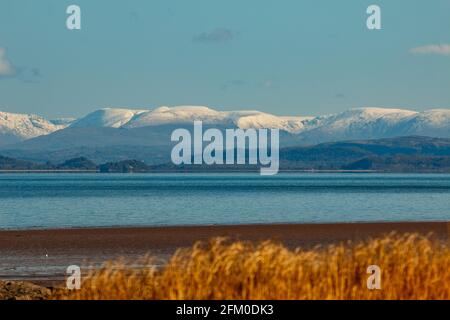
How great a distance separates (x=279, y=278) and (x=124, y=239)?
31.9m

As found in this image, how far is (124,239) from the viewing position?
50438 millimetres

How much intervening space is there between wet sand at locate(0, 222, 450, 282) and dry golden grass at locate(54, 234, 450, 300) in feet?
40.3

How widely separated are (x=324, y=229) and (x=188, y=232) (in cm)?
792

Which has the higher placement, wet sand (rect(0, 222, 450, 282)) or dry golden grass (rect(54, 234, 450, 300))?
dry golden grass (rect(54, 234, 450, 300))

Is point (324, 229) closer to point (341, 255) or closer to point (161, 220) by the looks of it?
point (161, 220)

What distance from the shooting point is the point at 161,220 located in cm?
6906

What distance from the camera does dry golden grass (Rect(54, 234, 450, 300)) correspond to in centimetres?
1881

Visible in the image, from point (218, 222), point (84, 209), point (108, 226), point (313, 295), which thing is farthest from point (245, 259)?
point (84, 209)

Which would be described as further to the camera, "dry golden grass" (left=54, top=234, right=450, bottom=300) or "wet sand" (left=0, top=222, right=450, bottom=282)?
"wet sand" (left=0, top=222, right=450, bottom=282)

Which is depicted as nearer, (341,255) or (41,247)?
(341,255)

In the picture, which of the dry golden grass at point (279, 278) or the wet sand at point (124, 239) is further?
the wet sand at point (124, 239)

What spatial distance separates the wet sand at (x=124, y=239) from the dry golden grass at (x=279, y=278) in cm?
1229

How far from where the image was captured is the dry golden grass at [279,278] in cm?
1881
